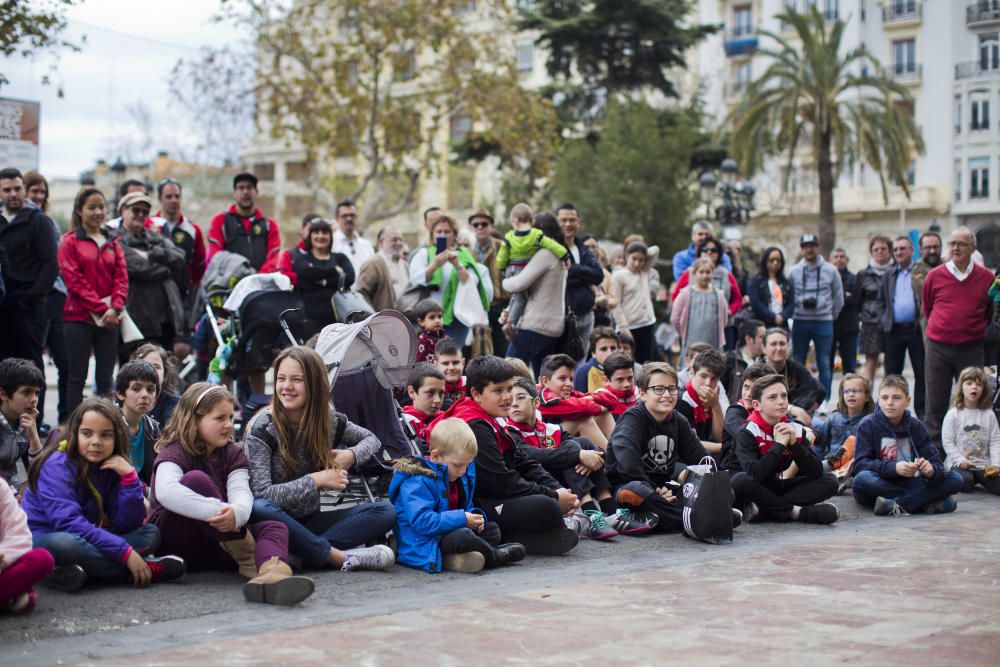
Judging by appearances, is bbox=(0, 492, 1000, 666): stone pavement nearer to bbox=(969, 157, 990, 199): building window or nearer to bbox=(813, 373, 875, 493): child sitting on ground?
bbox=(813, 373, 875, 493): child sitting on ground

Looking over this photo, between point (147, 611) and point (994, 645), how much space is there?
3.60 meters

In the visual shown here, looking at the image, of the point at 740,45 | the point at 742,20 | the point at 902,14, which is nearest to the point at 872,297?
the point at 740,45

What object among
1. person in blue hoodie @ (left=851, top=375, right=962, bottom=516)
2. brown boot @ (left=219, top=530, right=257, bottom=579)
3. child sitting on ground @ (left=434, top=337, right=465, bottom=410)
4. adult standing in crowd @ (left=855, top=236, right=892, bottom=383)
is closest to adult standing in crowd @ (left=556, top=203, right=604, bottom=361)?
child sitting on ground @ (left=434, top=337, right=465, bottom=410)

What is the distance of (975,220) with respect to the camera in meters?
58.0

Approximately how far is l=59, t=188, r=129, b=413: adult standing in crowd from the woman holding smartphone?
9.09 ft

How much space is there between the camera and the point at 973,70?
192 feet

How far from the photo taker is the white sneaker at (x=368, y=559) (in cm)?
675

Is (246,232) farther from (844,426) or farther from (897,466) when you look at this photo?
(897,466)

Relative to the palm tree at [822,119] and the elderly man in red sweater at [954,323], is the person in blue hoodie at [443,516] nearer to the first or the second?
the elderly man in red sweater at [954,323]

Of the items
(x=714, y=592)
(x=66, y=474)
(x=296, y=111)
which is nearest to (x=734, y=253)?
(x=714, y=592)

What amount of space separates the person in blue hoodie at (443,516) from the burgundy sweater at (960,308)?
615cm

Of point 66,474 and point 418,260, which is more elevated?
point 418,260

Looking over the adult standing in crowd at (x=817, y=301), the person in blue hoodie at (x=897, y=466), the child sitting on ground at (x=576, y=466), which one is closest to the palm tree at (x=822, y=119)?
the adult standing in crowd at (x=817, y=301)

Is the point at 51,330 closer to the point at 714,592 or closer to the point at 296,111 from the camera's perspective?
the point at 714,592
